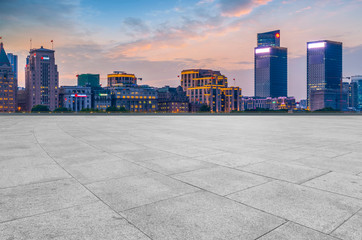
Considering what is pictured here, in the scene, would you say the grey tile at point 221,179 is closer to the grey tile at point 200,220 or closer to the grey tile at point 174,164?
the grey tile at point 174,164

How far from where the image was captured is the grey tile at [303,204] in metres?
4.30

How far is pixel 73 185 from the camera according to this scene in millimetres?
6145

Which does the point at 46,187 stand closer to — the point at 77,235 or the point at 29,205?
the point at 29,205

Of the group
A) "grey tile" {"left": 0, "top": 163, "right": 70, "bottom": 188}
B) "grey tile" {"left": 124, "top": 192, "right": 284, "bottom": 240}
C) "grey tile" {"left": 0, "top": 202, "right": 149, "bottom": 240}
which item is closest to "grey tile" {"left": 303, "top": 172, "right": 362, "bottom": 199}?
"grey tile" {"left": 124, "top": 192, "right": 284, "bottom": 240}

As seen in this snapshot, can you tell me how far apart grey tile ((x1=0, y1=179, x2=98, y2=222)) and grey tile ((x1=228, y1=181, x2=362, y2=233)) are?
3165mm

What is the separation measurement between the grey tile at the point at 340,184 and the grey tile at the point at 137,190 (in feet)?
9.67

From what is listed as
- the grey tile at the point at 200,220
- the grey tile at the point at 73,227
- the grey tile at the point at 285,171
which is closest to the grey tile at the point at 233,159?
the grey tile at the point at 285,171

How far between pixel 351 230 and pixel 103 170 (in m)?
6.00

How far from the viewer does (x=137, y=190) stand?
5773 mm

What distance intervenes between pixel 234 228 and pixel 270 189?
215 centimetres

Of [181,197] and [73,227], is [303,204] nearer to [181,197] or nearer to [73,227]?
[181,197]

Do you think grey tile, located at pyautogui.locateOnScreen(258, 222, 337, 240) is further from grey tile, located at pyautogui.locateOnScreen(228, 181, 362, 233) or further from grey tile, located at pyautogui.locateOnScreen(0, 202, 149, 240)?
grey tile, located at pyautogui.locateOnScreen(0, 202, 149, 240)

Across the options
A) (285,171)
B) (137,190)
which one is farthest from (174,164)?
(285,171)

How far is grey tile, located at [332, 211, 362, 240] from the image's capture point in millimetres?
3798
